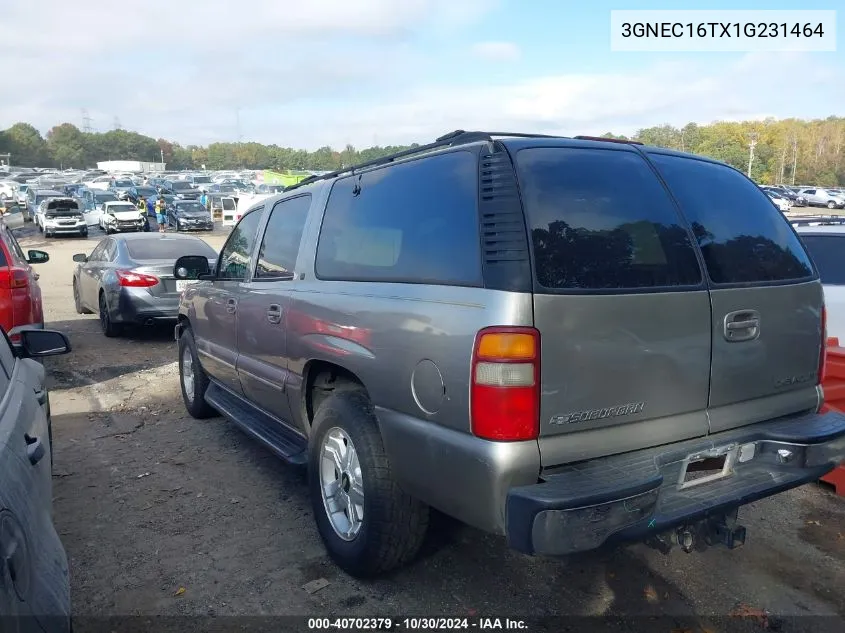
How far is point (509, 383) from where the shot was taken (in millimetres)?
2488

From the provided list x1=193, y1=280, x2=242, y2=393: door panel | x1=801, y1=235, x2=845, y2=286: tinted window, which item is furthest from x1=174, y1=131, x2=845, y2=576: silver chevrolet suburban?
x1=801, y1=235, x2=845, y2=286: tinted window

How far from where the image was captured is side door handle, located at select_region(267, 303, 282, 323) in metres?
4.05

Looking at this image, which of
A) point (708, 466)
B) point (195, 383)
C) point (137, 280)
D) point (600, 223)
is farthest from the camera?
point (137, 280)

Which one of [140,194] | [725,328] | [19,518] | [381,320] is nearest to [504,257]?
[381,320]

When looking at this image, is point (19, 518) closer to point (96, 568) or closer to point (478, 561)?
point (96, 568)

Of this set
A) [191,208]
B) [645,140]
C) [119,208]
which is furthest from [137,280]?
[645,140]

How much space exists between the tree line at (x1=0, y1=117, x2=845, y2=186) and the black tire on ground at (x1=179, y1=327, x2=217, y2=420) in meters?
50.8

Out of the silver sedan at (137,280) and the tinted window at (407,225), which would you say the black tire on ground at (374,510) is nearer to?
the tinted window at (407,225)

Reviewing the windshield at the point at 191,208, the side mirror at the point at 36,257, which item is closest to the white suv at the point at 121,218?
the windshield at the point at 191,208

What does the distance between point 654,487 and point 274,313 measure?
97.5 inches

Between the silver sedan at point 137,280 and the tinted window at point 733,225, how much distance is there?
6996 mm

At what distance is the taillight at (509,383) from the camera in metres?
2.49

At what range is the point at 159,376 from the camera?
311 inches

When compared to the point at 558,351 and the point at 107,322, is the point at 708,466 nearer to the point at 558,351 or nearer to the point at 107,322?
the point at 558,351
